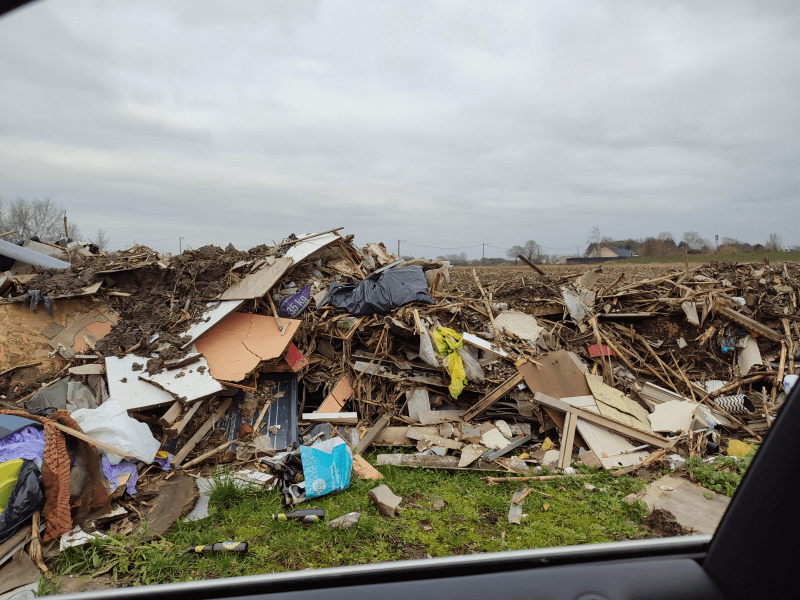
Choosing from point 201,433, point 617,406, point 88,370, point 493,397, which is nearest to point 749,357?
point 617,406

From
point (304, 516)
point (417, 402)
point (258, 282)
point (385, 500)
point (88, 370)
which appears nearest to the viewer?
point (304, 516)

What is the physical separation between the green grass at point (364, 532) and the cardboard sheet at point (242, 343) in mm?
2074

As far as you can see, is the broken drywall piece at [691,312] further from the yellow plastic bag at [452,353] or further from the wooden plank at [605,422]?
the yellow plastic bag at [452,353]

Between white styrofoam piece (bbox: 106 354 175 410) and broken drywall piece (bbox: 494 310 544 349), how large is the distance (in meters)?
5.66

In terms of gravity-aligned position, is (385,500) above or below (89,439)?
below

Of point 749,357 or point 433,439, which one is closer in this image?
point 433,439

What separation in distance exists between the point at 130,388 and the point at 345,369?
10.8 ft

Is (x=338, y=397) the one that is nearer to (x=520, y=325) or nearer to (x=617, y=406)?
(x=520, y=325)

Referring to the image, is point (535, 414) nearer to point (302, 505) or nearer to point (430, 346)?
point (430, 346)

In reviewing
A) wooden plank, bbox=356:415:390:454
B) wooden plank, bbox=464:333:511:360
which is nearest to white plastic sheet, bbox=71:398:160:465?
wooden plank, bbox=356:415:390:454

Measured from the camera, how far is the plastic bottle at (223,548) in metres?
4.21

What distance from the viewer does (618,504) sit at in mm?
4973

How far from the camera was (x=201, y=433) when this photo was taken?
654cm

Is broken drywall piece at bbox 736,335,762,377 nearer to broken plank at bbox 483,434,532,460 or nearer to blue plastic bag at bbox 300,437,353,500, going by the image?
broken plank at bbox 483,434,532,460
